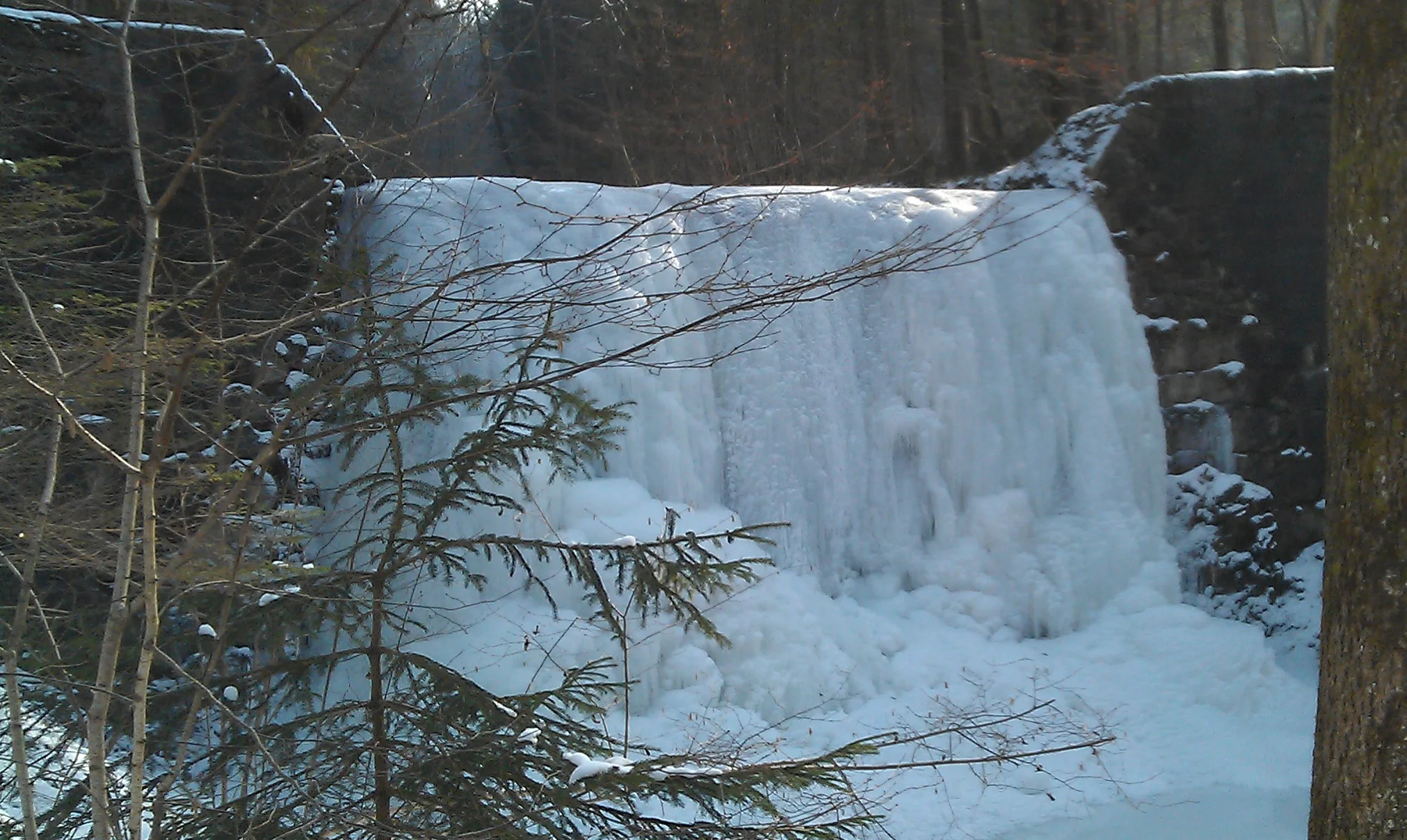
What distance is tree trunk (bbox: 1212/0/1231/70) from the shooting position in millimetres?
15211

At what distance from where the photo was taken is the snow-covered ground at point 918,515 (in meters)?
6.75

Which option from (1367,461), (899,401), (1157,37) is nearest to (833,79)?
(1157,37)

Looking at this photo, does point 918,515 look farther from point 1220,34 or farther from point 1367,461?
point 1220,34

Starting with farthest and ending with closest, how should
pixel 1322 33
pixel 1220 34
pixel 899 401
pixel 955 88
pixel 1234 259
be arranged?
1. pixel 1322 33
2. pixel 1220 34
3. pixel 955 88
4. pixel 1234 259
5. pixel 899 401

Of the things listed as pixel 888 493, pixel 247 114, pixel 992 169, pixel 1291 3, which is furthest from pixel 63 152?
pixel 1291 3

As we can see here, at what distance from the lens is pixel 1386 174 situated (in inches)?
160

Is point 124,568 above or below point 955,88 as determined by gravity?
below

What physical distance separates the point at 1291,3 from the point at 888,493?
64.1 ft

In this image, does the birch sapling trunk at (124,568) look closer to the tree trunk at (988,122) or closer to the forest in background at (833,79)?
the forest in background at (833,79)

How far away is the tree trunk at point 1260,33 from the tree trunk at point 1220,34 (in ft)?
4.08

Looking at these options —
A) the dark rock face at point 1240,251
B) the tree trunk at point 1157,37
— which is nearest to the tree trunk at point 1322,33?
the tree trunk at point 1157,37

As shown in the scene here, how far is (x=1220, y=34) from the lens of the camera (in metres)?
15.3

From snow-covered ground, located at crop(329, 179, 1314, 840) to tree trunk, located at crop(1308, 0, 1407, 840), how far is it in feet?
8.85

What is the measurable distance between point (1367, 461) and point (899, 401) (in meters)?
4.52
